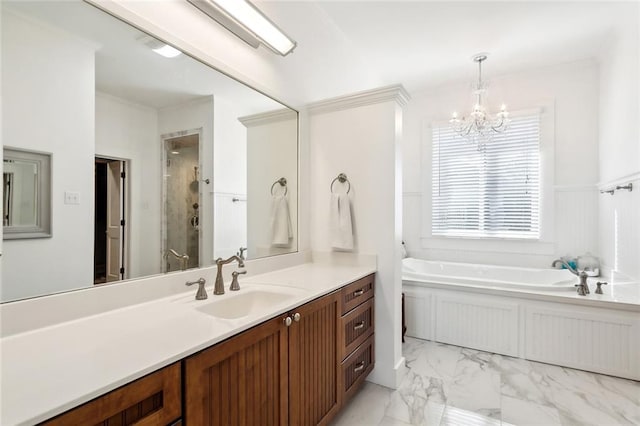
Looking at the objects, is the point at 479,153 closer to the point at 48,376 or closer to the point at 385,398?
the point at 385,398

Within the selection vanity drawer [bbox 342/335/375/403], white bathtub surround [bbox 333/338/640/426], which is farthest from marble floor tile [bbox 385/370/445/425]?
vanity drawer [bbox 342/335/375/403]

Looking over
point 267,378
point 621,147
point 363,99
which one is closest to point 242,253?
point 267,378

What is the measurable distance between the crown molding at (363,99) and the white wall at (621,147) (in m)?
1.90

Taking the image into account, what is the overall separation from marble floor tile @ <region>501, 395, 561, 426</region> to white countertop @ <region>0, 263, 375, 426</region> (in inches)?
63.1

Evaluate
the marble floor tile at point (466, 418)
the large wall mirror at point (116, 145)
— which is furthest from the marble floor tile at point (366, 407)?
the large wall mirror at point (116, 145)

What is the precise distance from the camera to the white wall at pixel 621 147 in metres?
2.45

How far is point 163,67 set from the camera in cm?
145

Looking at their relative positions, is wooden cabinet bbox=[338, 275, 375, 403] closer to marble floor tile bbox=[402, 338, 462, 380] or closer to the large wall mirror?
marble floor tile bbox=[402, 338, 462, 380]

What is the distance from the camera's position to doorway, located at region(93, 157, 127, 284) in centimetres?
123

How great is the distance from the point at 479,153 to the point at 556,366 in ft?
7.82

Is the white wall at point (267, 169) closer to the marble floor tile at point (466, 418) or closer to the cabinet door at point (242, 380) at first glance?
the cabinet door at point (242, 380)

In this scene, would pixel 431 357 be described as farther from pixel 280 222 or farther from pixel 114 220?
pixel 114 220

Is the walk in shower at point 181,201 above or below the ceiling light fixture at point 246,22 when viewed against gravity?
below

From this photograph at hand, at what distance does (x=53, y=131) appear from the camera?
1093mm
